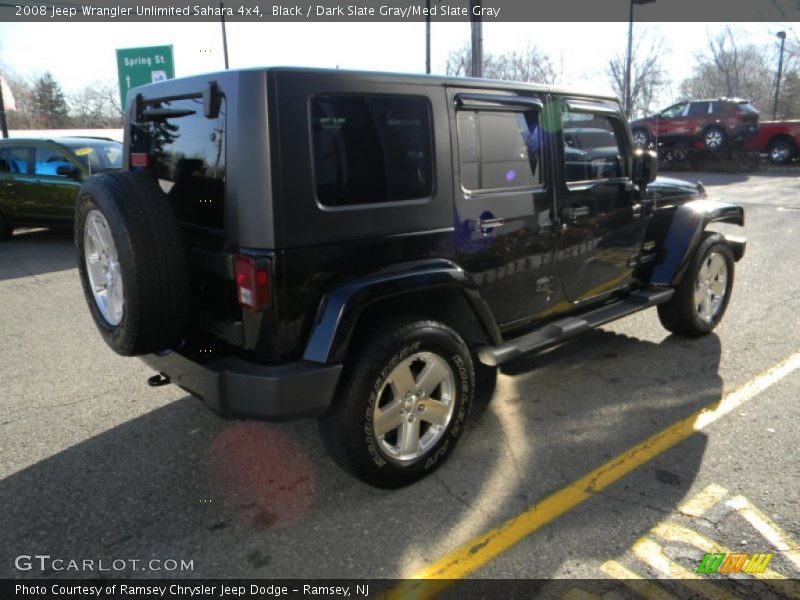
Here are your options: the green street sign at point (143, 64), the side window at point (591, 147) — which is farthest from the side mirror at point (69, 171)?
the side window at point (591, 147)

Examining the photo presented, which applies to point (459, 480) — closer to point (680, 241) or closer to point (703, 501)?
point (703, 501)

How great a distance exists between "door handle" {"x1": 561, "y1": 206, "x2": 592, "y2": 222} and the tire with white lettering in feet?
4.06

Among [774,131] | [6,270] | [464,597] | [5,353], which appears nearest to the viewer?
[464,597]

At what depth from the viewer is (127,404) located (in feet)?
13.1

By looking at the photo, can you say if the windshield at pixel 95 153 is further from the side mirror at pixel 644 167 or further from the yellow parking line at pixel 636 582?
the yellow parking line at pixel 636 582

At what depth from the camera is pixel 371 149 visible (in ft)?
9.39

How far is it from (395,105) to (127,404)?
2.57 meters

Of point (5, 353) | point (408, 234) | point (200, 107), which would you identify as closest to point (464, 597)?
point (408, 234)

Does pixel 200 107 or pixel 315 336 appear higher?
pixel 200 107

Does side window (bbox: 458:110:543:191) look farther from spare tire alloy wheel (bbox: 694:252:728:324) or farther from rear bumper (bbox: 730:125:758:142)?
rear bumper (bbox: 730:125:758:142)

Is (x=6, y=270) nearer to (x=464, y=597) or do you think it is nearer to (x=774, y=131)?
(x=464, y=597)

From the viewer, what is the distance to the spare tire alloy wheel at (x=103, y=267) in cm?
287

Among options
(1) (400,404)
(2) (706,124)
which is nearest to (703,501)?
(1) (400,404)

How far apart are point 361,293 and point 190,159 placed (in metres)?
1.07
